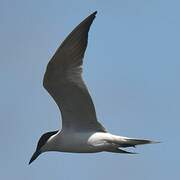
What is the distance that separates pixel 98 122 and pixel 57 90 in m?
0.99

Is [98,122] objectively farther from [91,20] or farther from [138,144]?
[91,20]

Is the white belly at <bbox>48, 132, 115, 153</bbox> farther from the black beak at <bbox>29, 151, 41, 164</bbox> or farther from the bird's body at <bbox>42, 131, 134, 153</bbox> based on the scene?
the black beak at <bbox>29, 151, 41, 164</bbox>

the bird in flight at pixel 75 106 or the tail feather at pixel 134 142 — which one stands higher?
the bird in flight at pixel 75 106

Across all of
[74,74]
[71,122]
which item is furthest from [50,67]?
[71,122]

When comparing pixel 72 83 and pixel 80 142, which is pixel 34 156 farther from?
pixel 72 83

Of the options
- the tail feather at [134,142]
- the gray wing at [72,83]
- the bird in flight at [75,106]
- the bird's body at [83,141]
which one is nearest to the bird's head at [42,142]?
the bird in flight at [75,106]

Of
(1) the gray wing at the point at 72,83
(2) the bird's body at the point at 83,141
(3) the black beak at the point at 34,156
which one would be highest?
(1) the gray wing at the point at 72,83

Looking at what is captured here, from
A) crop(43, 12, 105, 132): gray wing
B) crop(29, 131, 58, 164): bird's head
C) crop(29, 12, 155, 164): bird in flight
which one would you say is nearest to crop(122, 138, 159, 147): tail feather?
crop(29, 12, 155, 164): bird in flight

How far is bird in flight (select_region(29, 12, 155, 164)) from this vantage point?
1445 centimetres

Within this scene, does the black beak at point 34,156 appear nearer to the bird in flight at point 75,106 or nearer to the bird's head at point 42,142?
the bird's head at point 42,142

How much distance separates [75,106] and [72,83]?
0.62m

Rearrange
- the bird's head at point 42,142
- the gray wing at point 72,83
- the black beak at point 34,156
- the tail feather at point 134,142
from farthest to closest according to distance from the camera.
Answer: the black beak at point 34,156 → the bird's head at point 42,142 → the tail feather at point 134,142 → the gray wing at point 72,83

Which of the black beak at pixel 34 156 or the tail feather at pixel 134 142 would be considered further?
the black beak at pixel 34 156

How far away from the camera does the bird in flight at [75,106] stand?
14445mm
